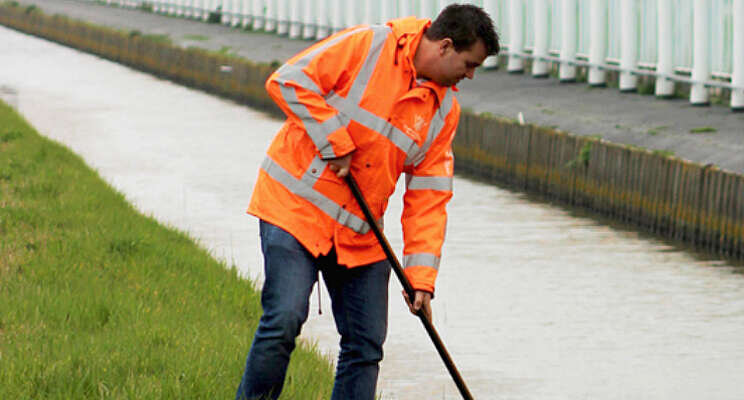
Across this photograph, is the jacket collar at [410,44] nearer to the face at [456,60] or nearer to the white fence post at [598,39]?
the face at [456,60]

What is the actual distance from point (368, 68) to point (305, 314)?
78 cm

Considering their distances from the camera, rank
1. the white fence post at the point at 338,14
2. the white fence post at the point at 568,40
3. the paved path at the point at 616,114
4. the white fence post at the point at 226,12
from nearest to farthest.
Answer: the paved path at the point at 616,114 < the white fence post at the point at 568,40 < the white fence post at the point at 338,14 < the white fence post at the point at 226,12

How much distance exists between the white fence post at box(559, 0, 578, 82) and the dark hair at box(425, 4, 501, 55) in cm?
1352

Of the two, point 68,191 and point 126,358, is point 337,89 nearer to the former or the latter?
point 126,358

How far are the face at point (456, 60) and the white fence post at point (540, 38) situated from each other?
47.3 feet

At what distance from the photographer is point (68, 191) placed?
11.4 m

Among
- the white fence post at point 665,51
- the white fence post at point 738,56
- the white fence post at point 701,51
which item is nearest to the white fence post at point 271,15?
the white fence post at point 665,51

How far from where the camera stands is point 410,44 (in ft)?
16.0

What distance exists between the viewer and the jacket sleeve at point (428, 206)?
507cm

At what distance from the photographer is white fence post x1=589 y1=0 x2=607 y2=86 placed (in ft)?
57.1

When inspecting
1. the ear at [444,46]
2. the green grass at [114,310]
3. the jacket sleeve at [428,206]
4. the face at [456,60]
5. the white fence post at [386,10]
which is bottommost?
the white fence post at [386,10]

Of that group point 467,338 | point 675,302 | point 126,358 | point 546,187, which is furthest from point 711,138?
point 126,358

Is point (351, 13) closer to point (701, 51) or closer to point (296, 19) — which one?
point (296, 19)

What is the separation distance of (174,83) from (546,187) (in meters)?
14.1
